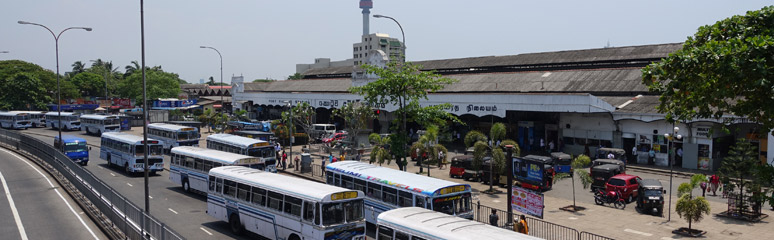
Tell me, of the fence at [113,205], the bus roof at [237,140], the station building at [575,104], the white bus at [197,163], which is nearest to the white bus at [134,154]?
the fence at [113,205]

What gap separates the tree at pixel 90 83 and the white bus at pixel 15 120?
200 feet

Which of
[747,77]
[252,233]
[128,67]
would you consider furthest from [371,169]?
[128,67]

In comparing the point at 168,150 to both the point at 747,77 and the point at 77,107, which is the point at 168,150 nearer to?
the point at 747,77

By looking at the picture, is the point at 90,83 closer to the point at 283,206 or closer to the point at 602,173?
the point at 602,173

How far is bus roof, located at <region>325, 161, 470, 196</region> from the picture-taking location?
19875 mm

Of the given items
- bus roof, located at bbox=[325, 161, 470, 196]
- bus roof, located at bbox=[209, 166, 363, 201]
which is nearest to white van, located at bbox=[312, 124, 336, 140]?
bus roof, located at bbox=[325, 161, 470, 196]

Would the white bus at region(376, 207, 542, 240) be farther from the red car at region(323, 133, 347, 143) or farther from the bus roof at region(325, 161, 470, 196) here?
the red car at region(323, 133, 347, 143)

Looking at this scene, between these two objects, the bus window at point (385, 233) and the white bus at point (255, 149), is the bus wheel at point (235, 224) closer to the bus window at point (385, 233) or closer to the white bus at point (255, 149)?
the bus window at point (385, 233)

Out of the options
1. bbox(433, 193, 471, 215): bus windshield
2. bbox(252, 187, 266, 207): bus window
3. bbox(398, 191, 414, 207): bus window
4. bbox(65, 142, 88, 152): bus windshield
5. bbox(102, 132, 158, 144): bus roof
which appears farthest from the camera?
bbox(65, 142, 88, 152): bus windshield

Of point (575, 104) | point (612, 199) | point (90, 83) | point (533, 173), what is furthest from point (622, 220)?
point (90, 83)

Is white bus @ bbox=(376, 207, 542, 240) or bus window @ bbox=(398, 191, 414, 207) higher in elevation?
white bus @ bbox=(376, 207, 542, 240)

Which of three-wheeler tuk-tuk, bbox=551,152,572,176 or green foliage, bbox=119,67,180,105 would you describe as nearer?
three-wheeler tuk-tuk, bbox=551,152,572,176

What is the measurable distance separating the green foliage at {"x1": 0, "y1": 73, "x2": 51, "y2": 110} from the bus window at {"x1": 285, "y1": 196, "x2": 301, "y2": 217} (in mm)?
93225

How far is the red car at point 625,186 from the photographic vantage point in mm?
28000
